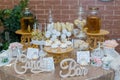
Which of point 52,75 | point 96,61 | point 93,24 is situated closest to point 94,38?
point 93,24

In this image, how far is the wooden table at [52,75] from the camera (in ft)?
5.63

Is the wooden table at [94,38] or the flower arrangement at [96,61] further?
the wooden table at [94,38]

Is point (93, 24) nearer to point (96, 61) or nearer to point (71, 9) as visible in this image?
point (96, 61)

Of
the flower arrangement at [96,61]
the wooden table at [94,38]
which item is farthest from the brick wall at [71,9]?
the flower arrangement at [96,61]

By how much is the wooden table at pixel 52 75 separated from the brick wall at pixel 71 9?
38.4 inches

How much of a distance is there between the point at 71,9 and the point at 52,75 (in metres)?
1.16

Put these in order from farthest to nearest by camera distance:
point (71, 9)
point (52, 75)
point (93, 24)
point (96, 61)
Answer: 1. point (71, 9)
2. point (93, 24)
3. point (96, 61)
4. point (52, 75)

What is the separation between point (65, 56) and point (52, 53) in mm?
113

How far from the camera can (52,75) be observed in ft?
5.76

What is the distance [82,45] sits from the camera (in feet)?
6.66

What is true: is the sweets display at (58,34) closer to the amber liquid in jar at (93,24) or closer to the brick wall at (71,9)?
the amber liquid in jar at (93,24)

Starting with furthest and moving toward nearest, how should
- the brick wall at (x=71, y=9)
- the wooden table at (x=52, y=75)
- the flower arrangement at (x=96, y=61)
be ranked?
the brick wall at (x=71, y=9)
the flower arrangement at (x=96, y=61)
the wooden table at (x=52, y=75)

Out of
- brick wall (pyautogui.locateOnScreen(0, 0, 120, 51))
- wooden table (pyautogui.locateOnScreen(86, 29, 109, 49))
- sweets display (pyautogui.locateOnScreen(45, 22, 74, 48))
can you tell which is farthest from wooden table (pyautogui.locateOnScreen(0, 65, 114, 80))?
brick wall (pyautogui.locateOnScreen(0, 0, 120, 51))

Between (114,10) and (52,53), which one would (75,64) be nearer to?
(52,53)
